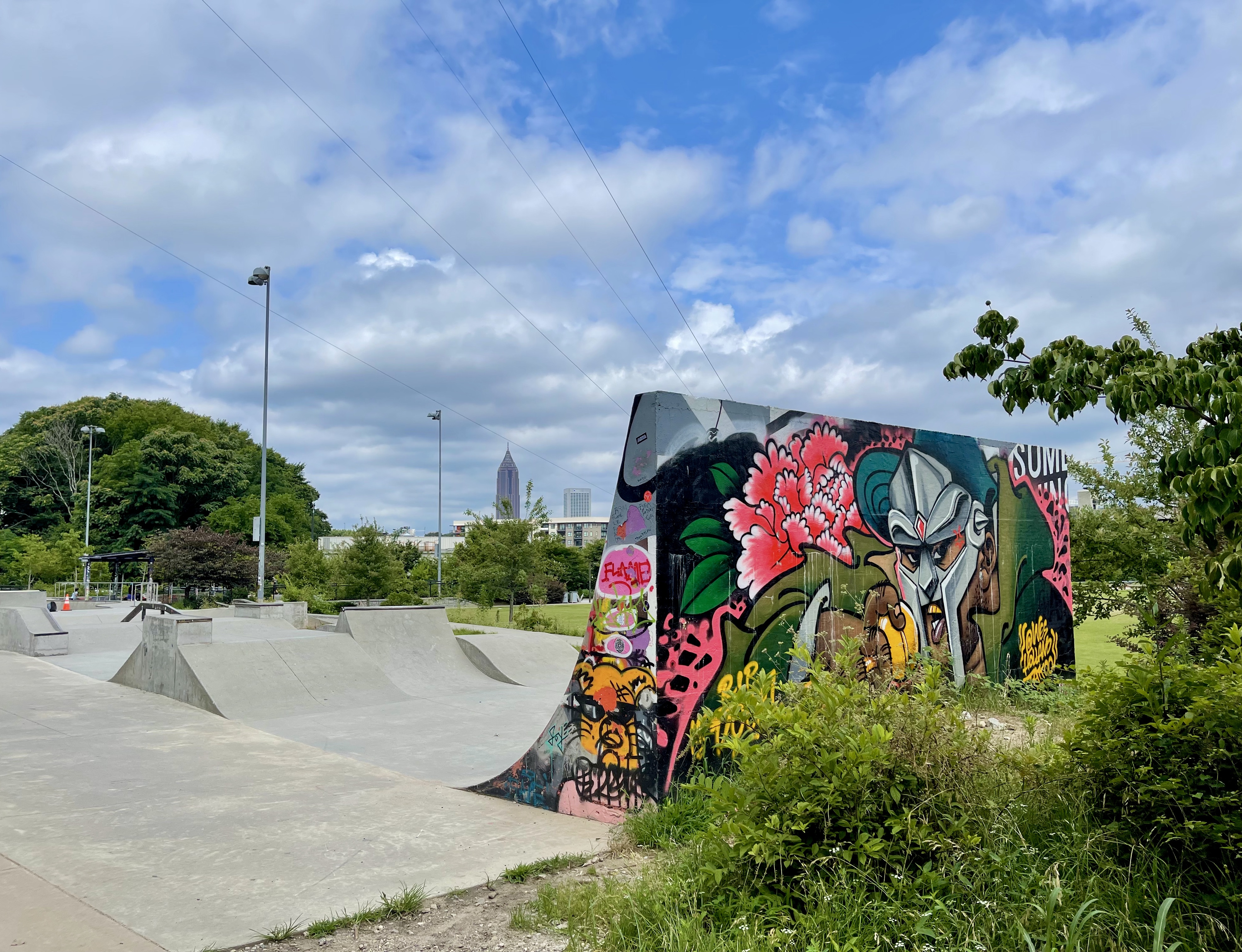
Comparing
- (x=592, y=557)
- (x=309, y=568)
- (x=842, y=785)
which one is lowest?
(x=842, y=785)

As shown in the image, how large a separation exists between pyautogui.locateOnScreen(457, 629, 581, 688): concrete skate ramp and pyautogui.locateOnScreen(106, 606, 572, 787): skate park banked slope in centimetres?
9

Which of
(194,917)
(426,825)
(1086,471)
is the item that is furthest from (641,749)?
(1086,471)

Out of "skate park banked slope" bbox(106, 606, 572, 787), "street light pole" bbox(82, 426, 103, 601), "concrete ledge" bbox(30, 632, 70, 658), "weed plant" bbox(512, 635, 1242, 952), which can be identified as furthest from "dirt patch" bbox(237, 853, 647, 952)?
"street light pole" bbox(82, 426, 103, 601)

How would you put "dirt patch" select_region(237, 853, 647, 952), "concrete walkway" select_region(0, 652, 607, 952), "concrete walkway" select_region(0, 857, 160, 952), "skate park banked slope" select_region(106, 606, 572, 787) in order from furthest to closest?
"skate park banked slope" select_region(106, 606, 572, 787)
"concrete walkway" select_region(0, 652, 607, 952)
"concrete walkway" select_region(0, 857, 160, 952)
"dirt patch" select_region(237, 853, 647, 952)

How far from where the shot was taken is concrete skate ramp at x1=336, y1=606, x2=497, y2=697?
14234 mm

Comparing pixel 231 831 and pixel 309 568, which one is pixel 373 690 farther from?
pixel 309 568

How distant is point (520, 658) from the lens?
1614 centimetres

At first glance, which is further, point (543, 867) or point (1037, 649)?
point (1037, 649)

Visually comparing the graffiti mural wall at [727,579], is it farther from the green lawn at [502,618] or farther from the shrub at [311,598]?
the shrub at [311,598]

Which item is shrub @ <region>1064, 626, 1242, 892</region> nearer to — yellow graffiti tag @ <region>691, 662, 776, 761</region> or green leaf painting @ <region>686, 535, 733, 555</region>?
yellow graffiti tag @ <region>691, 662, 776, 761</region>

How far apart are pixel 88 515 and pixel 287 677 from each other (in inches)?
1748

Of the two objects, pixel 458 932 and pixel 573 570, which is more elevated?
pixel 573 570

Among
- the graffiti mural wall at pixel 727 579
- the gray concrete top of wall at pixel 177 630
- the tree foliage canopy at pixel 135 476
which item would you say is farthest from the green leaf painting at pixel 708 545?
the tree foliage canopy at pixel 135 476

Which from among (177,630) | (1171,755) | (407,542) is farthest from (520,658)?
(407,542)
